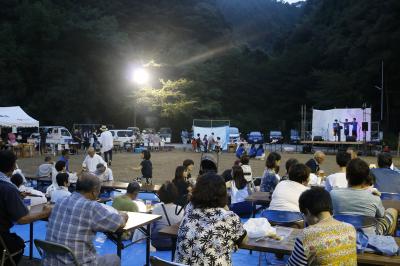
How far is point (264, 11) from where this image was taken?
65750 mm

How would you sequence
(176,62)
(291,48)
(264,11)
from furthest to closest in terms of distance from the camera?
(264,11) < (291,48) < (176,62)

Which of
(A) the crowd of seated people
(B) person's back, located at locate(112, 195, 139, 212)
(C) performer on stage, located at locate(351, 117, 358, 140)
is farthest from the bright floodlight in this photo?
(A) the crowd of seated people

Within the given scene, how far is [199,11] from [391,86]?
23.4 metres

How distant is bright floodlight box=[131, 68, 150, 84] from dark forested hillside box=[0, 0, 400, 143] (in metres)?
0.74

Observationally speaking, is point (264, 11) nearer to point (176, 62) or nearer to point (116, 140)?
point (176, 62)

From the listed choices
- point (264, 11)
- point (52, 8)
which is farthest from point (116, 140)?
point (264, 11)

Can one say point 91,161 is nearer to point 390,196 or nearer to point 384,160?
point 384,160

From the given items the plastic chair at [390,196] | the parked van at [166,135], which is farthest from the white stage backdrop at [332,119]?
the plastic chair at [390,196]

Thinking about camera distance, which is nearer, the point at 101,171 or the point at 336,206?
the point at 336,206

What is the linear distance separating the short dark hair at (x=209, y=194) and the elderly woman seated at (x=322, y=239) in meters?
0.54

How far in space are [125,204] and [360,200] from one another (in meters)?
2.83

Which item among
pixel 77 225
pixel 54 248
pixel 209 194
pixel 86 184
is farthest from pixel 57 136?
Answer: pixel 209 194

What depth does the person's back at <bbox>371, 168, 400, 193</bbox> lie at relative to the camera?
18.2 ft

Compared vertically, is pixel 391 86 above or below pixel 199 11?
below
